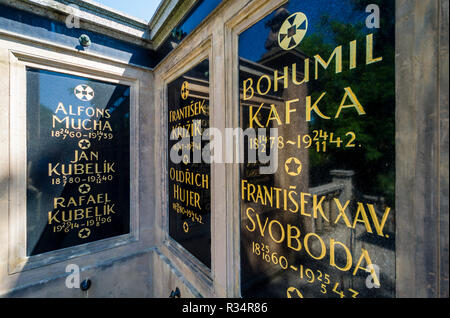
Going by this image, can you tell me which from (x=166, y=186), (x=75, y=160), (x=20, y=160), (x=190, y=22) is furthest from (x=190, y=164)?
(x=20, y=160)

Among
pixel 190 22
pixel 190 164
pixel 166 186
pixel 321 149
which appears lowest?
pixel 166 186

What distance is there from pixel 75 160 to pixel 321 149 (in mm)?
3759

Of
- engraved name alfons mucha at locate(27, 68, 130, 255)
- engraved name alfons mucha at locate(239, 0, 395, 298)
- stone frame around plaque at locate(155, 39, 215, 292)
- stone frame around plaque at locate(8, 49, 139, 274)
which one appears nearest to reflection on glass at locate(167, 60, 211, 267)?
stone frame around plaque at locate(155, 39, 215, 292)

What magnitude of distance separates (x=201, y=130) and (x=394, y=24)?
2.19 m

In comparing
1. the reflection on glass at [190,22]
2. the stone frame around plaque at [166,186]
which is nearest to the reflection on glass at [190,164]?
the stone frame around plaque at [166,186]

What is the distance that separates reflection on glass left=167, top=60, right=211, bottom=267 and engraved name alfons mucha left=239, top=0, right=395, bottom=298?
81cm

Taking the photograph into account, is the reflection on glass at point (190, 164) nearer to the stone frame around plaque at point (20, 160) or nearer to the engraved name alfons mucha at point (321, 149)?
the engraved name alfons mucha at point (321, 149)

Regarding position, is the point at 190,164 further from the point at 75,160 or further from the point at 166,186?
the point at 75,160

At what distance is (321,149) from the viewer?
1.49 metres

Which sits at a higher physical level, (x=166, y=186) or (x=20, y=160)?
(x=20, y=160)

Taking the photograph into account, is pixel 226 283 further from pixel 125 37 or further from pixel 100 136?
pixel 125 37

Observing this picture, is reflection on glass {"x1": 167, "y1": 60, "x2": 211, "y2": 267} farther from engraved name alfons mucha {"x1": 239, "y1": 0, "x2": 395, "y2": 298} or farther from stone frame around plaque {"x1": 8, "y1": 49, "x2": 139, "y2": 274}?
stone frame around plaque {"x1": 8, "y1": 49, "x2": 139, "y2": 274}

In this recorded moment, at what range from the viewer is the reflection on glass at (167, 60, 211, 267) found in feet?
9.07
